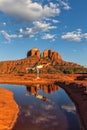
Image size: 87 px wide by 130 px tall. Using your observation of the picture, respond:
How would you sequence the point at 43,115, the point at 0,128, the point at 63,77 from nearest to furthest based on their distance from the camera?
the point at 0,128 → the point at 43,115 → the point at 63,77

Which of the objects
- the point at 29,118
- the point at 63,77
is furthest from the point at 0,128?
the point at 63,77

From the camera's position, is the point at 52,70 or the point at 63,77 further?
the point at 52,70

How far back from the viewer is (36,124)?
1129 inches

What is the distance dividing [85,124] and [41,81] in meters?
78.8

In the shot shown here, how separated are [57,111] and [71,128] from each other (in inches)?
402

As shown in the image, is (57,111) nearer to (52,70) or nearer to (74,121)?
(74,121)

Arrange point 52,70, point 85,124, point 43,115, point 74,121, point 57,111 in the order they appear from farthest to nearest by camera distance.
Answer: point 52,70 → point 57,111 → point 43,115 → point 74,121 → point 85,124

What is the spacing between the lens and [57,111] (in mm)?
37625

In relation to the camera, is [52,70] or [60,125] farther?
[52,70]

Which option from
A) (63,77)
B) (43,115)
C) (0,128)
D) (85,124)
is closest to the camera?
(0,128)

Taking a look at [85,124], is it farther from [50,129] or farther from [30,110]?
[30,110]

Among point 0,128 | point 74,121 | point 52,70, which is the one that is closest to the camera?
point 0,128

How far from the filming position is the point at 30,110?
38031 mm

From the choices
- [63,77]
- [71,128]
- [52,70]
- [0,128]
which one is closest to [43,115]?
[71,128]
